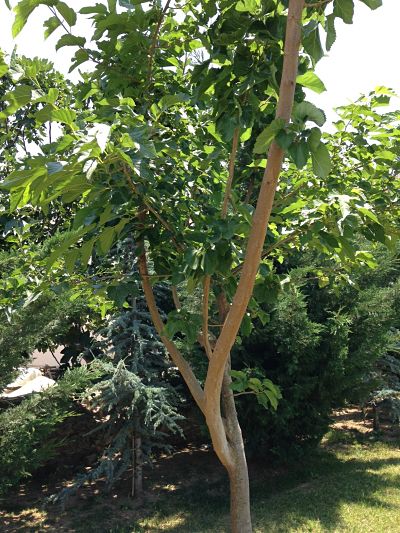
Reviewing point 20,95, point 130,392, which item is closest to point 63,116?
point 20,95

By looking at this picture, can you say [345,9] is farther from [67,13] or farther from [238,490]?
[238,490]

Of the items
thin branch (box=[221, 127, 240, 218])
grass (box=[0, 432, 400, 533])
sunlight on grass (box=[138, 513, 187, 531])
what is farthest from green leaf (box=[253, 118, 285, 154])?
sunlight on grass (box=[138, 513, 187, 531])

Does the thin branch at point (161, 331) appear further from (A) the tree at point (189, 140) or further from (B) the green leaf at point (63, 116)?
(B) the green leaf at point (63, 116)

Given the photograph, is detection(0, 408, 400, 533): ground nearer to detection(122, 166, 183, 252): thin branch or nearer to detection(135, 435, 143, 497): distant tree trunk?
detection(135, 435, 143, 497): distant tree trunk

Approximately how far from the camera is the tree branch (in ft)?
5.73

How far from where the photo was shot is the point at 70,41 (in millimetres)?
1990

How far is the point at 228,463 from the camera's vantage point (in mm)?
2764

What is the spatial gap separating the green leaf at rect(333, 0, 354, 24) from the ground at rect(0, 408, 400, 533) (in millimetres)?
4032

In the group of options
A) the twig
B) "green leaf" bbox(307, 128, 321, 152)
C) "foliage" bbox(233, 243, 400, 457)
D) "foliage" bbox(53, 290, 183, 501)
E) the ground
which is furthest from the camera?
"foliage" bbox(233, 243, 400, 457)

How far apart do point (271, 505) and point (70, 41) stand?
4.49 metres

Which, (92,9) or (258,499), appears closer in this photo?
(92,9)

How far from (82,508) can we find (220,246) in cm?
414

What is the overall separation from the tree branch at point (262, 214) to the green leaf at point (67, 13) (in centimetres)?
72

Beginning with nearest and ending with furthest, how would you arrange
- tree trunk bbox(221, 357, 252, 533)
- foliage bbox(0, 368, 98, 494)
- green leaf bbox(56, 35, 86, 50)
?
green leaf bbox(56, 35, 86, 50) → tree trunk bbox(221, 357, 252, 533) → foliage bbox(0, 368, 98, 494)
